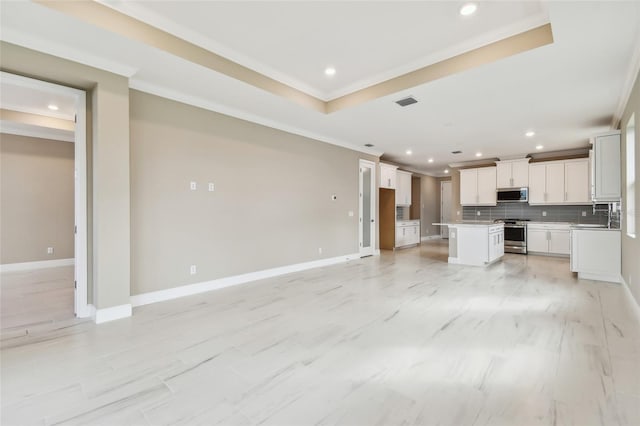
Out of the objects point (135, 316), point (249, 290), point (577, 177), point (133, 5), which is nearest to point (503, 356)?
point (249, 290)

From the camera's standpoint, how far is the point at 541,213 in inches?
324

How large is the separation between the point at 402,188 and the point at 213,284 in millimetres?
6927

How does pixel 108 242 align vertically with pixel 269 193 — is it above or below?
below

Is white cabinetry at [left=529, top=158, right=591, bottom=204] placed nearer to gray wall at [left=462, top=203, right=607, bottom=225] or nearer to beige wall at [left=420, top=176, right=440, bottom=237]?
gray wall at [left=462, top=203, right=607, bottom=225]

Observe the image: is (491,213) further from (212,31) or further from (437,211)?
(212,31)

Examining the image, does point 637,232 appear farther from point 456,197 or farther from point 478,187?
point 456,197

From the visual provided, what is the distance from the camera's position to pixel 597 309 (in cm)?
348

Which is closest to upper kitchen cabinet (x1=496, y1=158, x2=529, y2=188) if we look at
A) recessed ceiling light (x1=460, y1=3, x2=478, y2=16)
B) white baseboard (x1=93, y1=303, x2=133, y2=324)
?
recessed ceiling light (x1=460, y1=3, x2=478, y2=16)

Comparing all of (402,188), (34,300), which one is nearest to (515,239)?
(402,188)

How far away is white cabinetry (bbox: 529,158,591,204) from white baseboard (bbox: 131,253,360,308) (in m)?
6.36

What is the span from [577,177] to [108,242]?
9917 mm

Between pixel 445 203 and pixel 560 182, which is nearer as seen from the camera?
pixel 560 182

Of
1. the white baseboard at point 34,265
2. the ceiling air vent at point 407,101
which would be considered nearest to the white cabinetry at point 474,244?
the ceiling air vent at point 407,101

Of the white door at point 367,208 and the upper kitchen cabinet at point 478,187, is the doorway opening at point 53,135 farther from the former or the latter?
the upper kitchen cabinet at point 478,187
